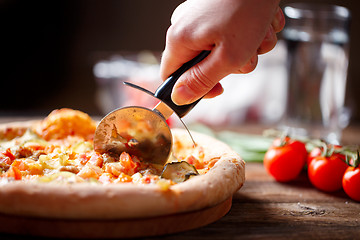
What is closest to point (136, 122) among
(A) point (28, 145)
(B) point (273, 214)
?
(A) point (28, 145)

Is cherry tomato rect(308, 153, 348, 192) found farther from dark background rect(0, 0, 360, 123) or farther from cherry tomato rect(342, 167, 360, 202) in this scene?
dark background rect(0, 0, 360, 123)

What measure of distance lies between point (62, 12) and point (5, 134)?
5.64 m

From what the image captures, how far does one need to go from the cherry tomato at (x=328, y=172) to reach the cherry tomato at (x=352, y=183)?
108 millimetres

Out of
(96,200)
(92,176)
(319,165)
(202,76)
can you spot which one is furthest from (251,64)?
(96,200)

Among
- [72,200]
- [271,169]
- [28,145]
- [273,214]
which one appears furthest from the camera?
[271,169]

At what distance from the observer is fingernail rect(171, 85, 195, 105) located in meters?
2.21

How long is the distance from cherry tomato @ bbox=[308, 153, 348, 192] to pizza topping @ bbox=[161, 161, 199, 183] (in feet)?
3.44

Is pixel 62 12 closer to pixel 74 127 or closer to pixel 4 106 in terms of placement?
pixel 4 106

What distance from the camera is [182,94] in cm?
221

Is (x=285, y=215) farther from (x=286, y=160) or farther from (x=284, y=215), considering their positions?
(x=286, y=160)

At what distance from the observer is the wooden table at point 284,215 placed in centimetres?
216

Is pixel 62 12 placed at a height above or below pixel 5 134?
above

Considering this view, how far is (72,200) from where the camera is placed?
183cm

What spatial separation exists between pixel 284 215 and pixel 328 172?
655 millimetres
